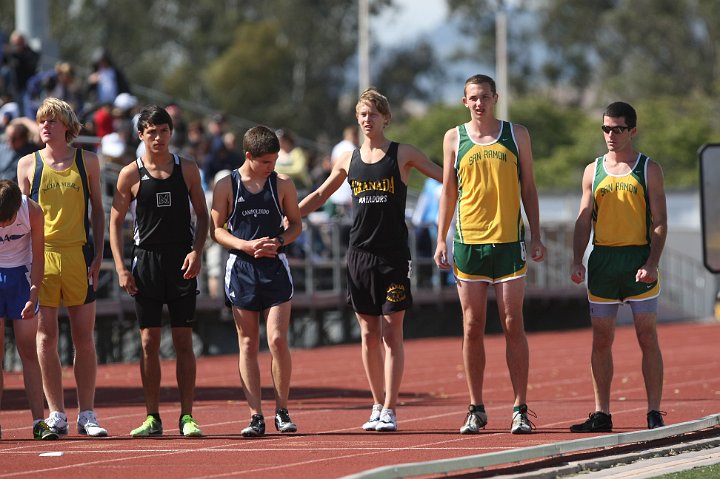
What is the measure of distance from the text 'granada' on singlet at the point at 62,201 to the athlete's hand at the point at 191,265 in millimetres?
755

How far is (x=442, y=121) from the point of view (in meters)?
76.9

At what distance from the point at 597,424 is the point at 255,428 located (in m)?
2.18

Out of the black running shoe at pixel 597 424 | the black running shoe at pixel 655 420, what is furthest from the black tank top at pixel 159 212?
the black running shoe at pixel 655 420

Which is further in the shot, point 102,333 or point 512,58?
point 512,58

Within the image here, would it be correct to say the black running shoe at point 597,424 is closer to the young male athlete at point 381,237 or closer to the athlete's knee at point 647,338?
the athlete's knee at point 647,338

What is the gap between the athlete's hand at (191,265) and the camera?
987 cm

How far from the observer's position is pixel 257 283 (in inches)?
392

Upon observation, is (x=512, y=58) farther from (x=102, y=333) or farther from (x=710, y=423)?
(x=710, y=423)

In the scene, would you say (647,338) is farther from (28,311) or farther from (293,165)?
(293,165)

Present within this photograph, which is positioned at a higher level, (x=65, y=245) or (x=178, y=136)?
(x=178, y=136)

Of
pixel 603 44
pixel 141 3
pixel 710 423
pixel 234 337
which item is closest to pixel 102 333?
pixel 234 337

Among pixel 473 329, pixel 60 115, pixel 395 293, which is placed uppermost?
pixel 60 115

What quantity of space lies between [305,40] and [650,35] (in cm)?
1857

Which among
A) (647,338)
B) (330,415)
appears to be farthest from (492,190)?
(330,415)
